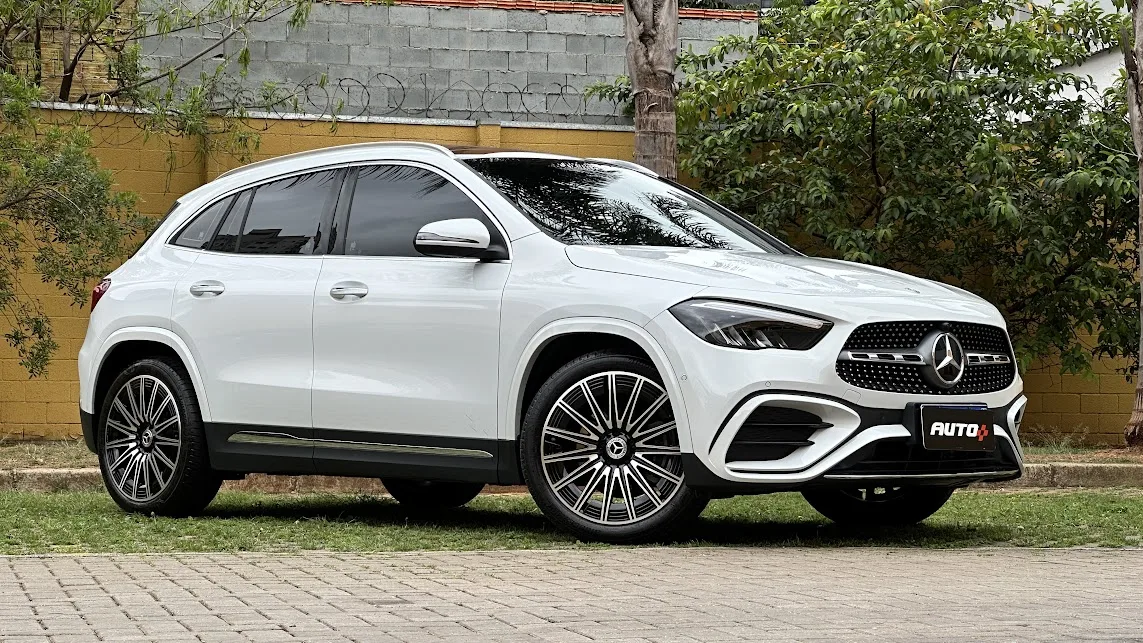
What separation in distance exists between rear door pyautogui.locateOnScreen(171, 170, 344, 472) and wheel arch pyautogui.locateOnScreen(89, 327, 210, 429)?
53 millimetres

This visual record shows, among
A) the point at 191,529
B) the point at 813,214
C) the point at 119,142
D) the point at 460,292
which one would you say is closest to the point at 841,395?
the point at 460,292

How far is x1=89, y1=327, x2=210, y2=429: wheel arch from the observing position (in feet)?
28.4

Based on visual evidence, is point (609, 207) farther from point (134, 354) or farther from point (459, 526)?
point (134, 354)

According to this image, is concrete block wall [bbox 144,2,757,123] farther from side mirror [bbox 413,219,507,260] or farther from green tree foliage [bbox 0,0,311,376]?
side mirror [bbox 413,219,507,260]

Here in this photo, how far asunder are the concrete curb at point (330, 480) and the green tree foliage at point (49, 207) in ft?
7.44

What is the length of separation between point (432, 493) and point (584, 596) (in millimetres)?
4115

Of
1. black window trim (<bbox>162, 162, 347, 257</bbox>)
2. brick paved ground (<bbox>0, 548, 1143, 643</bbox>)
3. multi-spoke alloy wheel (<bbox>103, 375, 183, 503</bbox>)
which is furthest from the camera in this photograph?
multi-spoke alloy wheel (<bbox>103, 375, 183, 503</bbox>)

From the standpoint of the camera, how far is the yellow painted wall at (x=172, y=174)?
1377 centimetres

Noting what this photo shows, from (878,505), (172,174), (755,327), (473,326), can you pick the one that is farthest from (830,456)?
(172,174)

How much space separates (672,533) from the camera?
7.23 metres

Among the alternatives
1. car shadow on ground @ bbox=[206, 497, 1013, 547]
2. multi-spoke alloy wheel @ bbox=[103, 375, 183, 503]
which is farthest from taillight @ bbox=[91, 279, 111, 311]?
car shadow on ground @ bbox=[206, 497, 1013, 547]

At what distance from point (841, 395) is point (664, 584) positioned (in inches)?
53.5

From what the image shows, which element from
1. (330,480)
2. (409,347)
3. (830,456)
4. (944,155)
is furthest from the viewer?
(944,155)

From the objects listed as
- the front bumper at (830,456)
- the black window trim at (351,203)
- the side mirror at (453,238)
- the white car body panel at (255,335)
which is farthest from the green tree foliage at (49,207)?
the front bumper at (830,456)
